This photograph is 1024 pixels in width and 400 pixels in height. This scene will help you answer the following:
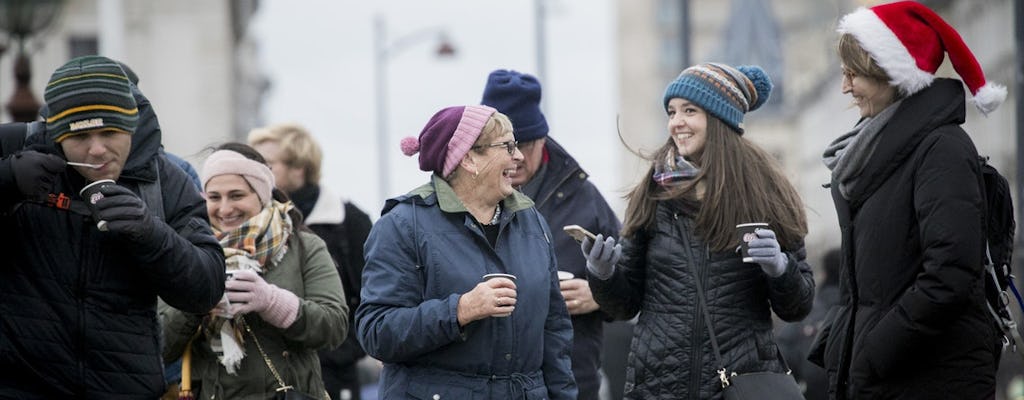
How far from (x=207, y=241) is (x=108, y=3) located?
61.9 feet

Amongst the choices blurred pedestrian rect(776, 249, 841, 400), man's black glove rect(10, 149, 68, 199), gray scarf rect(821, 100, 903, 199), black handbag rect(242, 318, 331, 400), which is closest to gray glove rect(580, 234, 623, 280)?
gray scarf rect(821, 100, 903, 199)

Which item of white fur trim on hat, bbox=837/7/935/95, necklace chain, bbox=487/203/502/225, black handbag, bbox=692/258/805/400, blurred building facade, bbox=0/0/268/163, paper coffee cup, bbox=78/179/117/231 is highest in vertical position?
white fur trim on hat, bbox=837/7/935/95

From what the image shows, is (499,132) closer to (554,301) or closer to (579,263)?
(554,301)

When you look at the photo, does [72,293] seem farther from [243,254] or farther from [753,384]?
[753,384]

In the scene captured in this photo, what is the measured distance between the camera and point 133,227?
5.72 metres

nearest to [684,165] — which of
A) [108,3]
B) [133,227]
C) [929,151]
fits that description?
[929,151]

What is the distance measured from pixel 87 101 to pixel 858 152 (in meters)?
2.70

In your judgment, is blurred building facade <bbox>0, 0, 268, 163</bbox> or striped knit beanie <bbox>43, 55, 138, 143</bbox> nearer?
striped knit beanie <bbox>43, 55, 138, 143</bbox>

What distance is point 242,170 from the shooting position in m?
7.73

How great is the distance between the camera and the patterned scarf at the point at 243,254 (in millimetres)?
7254

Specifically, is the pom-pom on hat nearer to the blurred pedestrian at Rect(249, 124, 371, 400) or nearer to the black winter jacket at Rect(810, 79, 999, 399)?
the black winter jacket at Rect(810, 79, 999, 399)

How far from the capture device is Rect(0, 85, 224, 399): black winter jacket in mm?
5863

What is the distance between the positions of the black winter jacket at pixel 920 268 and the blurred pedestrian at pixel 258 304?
2312 millimetres

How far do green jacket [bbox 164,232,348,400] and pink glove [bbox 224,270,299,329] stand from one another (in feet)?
0.23
